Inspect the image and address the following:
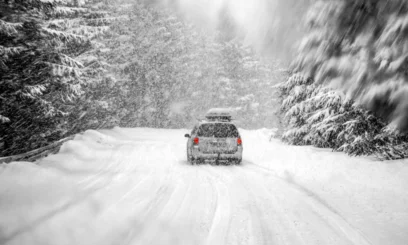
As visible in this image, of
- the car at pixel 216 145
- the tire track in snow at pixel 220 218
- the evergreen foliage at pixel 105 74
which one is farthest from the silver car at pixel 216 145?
the tire track in snow at pixel 220 218

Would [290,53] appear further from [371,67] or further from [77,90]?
[77,90]

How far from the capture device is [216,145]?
10.8 m

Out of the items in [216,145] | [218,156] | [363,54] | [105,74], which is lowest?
[218,156]

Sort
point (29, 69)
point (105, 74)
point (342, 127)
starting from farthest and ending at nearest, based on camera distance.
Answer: point (105, 74) < point (29, 69) < point (342, 127)

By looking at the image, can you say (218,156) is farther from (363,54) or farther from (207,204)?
(363,54)

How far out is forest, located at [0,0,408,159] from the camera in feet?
4.33

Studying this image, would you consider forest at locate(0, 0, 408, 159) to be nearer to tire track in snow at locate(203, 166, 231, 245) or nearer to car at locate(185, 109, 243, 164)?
tire track in snow at locate(203, 166, 231, 245)

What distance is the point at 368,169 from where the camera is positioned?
7.41m

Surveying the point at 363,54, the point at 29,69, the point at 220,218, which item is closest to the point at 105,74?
the point at 29,69

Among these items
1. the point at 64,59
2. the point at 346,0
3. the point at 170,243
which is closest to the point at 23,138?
the point at 64,59

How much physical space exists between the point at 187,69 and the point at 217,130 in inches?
1236

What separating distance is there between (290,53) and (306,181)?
6.86m

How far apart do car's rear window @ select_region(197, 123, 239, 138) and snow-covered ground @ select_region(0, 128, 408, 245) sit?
6.78 ft

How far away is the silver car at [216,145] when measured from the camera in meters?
10.8
